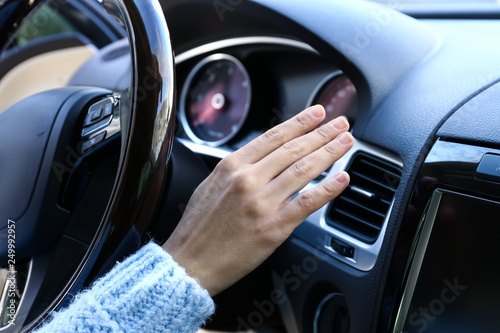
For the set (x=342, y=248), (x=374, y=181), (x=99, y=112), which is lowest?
(x=342, y=248)

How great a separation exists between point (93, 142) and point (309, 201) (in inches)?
16.4

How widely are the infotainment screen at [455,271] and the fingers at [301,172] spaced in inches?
7.5

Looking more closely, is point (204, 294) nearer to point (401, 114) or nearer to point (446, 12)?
point (401, 114)

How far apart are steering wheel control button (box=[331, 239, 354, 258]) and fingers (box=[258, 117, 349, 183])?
0.25 meters

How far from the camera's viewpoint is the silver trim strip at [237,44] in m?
1.38

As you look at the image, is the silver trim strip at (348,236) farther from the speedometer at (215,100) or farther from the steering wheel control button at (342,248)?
the speedometer at (215,100)

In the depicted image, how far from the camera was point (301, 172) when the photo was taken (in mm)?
827

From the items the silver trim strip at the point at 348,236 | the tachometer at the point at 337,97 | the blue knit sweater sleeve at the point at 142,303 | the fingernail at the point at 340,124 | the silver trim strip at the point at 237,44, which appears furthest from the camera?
the silver trim strip at the point at 237,44

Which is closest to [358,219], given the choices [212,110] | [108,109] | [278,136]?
[278,136]

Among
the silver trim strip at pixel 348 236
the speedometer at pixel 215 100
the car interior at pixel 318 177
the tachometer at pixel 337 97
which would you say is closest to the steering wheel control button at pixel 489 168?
the car interior at pixel 318 177

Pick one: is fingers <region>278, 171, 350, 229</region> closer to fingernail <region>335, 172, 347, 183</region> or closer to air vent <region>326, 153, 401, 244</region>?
fingernail <region>335, 172, 347, 183</region>

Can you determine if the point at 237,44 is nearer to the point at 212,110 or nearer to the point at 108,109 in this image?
the point at 212,110

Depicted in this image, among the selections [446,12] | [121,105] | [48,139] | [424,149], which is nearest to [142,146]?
[121,105]

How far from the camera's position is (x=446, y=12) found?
4.86ft
